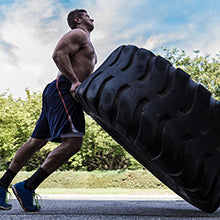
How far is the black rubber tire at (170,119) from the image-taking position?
1668 millimetres

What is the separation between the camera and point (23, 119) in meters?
20.8

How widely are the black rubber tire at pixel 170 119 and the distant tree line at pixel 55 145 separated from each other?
17.0 meters

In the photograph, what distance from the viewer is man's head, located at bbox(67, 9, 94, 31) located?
274cm

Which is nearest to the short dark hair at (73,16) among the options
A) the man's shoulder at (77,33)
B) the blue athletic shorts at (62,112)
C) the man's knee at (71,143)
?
the man's shoulder at (77,33)

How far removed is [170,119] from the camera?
65.8 inches

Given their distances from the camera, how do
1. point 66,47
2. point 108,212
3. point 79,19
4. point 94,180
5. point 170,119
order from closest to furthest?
1. point 170,119
2. point 108,212
3. point 66,47
4. point 79,19
5. point 94,180

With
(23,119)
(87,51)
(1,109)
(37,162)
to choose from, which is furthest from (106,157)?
(87,51)

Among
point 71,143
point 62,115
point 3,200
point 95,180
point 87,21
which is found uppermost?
point 87,21

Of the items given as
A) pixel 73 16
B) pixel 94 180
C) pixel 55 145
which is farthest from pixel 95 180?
pixel 73 16

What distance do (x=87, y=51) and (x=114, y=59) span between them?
0.68m

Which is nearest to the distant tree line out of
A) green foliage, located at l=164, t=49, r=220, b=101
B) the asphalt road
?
green foliage, located at l=164, t=49, r=220, b=101

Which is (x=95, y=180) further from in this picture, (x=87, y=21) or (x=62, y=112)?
(x=62, y=112)

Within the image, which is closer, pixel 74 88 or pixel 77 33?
pixel 74 88

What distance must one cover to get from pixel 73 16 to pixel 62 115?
1.02 metres
